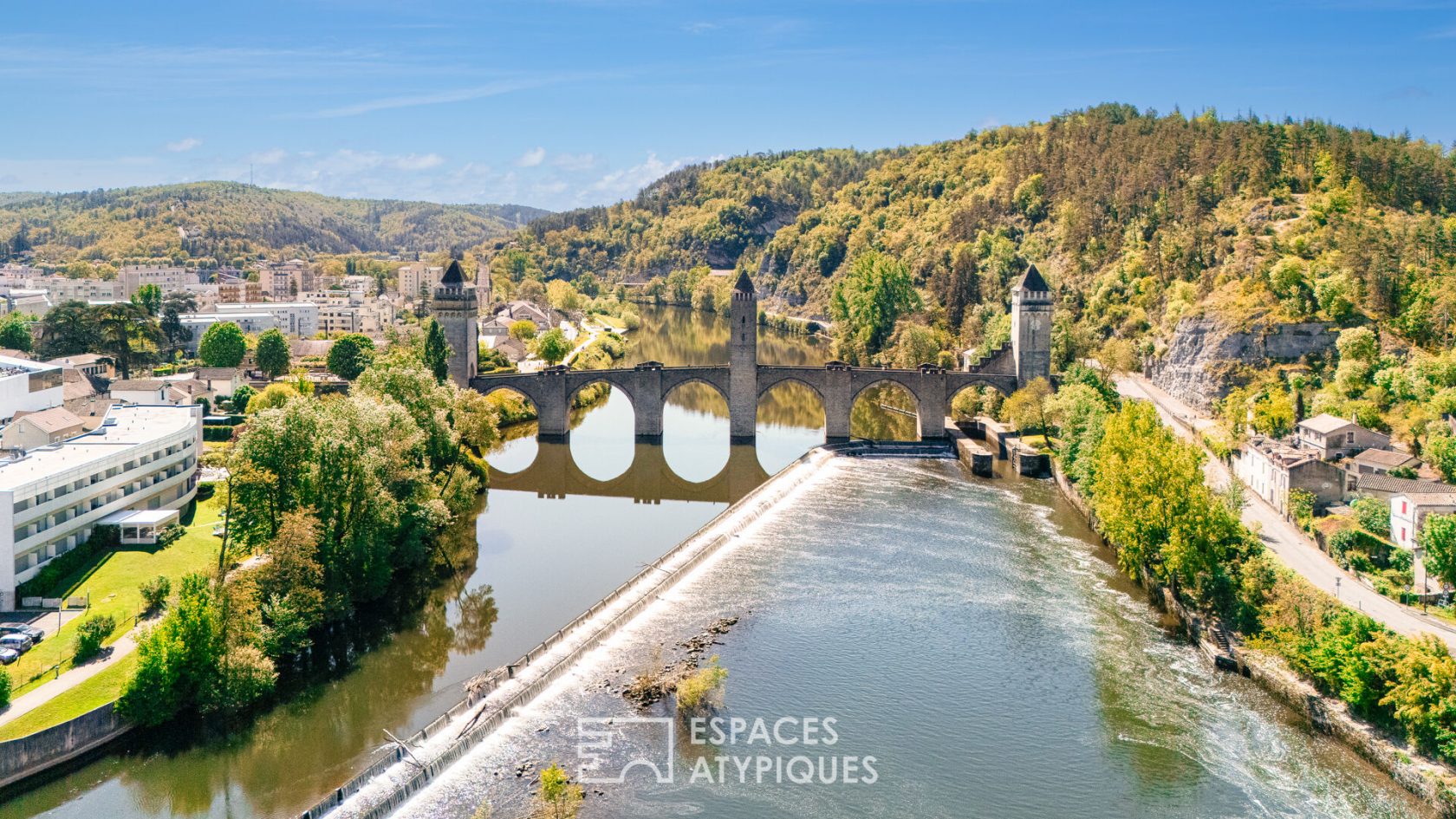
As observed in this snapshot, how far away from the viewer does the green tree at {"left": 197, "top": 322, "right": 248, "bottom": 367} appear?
7975 cm

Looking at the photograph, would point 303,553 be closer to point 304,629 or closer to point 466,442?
point 304,629

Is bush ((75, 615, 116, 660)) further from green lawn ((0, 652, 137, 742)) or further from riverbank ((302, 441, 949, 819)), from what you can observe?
riverbank ((302, 441, 949, 819))

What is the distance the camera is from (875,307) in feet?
301

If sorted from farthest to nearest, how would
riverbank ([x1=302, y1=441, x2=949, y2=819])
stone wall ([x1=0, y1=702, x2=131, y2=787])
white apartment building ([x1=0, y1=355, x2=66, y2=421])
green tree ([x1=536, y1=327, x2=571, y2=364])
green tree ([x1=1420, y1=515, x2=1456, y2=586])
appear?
green tree ([x1=536, y1=327, x2=571, y2=364]) → white apartment building ([x1=0, y1=355, x2=66, y2=421]) → green tree ([x1=1420, y1=515, x2=1456, y2=586]) → stone wall ([x1=0, y1=702, x2=131, y2=787]) → riverbank ([x1=302, y1=441, x2=949, y2=819])

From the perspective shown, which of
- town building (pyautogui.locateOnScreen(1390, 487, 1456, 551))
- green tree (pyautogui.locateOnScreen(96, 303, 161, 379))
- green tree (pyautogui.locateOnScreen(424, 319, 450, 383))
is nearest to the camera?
town building (pyautogui.locateOnScreen(1390, 487, 1456, 551))

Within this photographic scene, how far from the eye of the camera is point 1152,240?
79.7 meters

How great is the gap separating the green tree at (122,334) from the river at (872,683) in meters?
39.4

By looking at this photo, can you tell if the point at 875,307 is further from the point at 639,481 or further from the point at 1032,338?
the point at 639,481

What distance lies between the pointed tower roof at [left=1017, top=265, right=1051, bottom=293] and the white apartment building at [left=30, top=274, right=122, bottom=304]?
103 metres

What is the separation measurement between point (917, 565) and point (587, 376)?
29522 mm

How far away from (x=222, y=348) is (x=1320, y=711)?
71.8m

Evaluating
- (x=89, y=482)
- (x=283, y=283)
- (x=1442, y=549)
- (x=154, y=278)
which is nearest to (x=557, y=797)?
(x=89, y=482)

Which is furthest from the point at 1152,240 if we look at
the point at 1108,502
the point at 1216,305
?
the point at 1108,502

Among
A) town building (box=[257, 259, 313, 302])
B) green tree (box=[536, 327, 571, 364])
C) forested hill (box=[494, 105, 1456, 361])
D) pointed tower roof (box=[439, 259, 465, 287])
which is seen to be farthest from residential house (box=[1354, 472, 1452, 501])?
town building (box=[257, 259, 313, 302])
